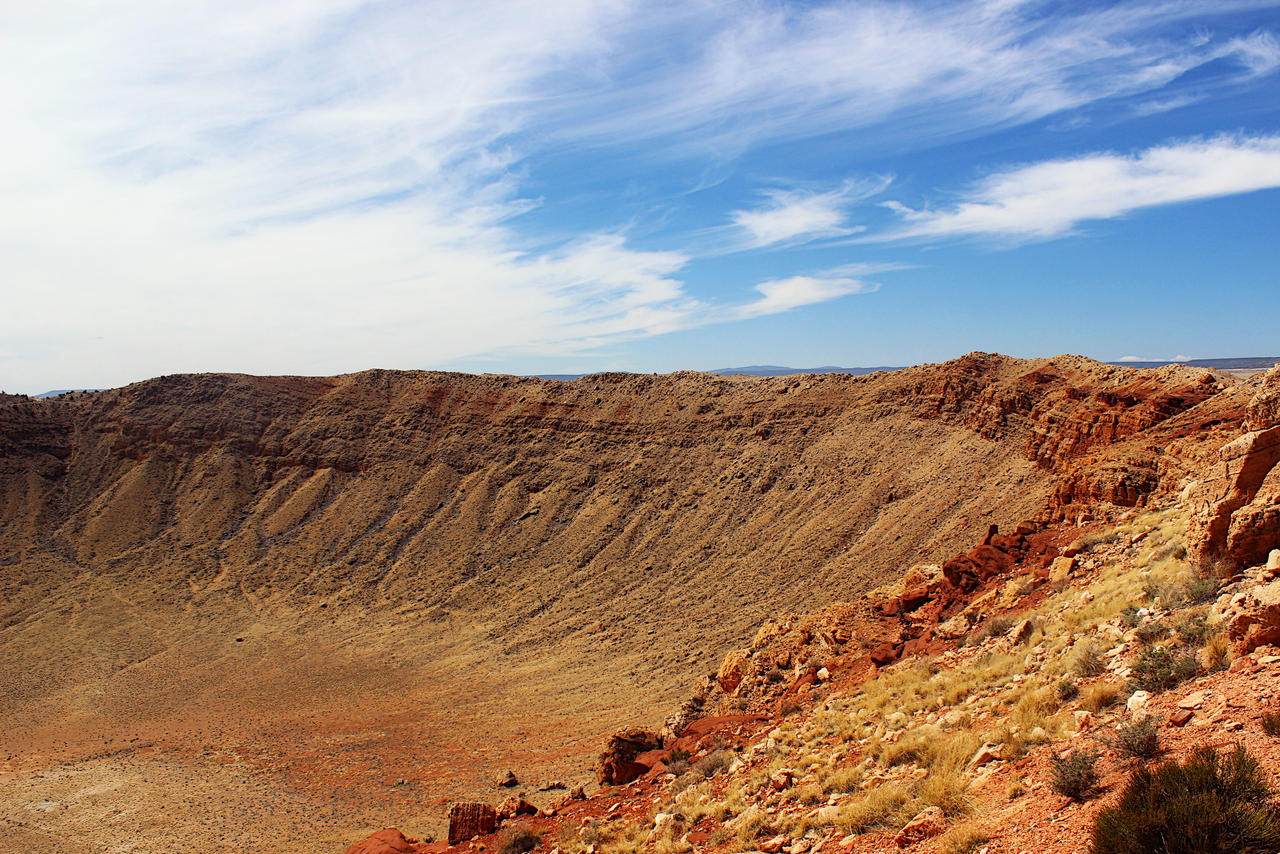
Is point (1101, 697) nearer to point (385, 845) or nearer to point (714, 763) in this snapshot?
point (714, 763)

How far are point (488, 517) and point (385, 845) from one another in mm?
33946

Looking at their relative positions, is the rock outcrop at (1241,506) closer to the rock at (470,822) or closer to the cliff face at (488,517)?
the cliff face at (488,517)

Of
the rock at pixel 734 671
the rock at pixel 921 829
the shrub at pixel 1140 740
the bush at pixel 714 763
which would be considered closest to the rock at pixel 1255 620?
the shrub at pixel 1140 740

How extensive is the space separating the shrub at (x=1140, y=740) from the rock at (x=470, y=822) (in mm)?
10137

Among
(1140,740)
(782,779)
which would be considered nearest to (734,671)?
(782,779)

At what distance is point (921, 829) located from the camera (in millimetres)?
6863

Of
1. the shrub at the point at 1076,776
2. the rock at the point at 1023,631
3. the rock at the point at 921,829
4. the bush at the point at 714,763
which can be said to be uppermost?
the shrub at the point at 1076,776

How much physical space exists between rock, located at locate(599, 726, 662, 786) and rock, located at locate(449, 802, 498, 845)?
6.99 feet

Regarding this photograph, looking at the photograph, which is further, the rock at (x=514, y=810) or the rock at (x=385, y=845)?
the rock at (x=514, y=810)

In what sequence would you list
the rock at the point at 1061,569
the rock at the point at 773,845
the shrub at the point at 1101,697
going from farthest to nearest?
the rock at the point at 1061,569, the rock at the point at 773,845, the shrub at the point at 1101,697

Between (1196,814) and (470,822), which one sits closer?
(1196,814)

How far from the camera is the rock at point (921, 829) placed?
6.81 m

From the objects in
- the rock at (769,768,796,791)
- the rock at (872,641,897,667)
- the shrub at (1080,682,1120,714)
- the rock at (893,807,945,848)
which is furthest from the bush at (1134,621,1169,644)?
the rock at (872,641,897,667)

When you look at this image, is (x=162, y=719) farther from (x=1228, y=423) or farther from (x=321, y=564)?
(x=1228, y=423)
